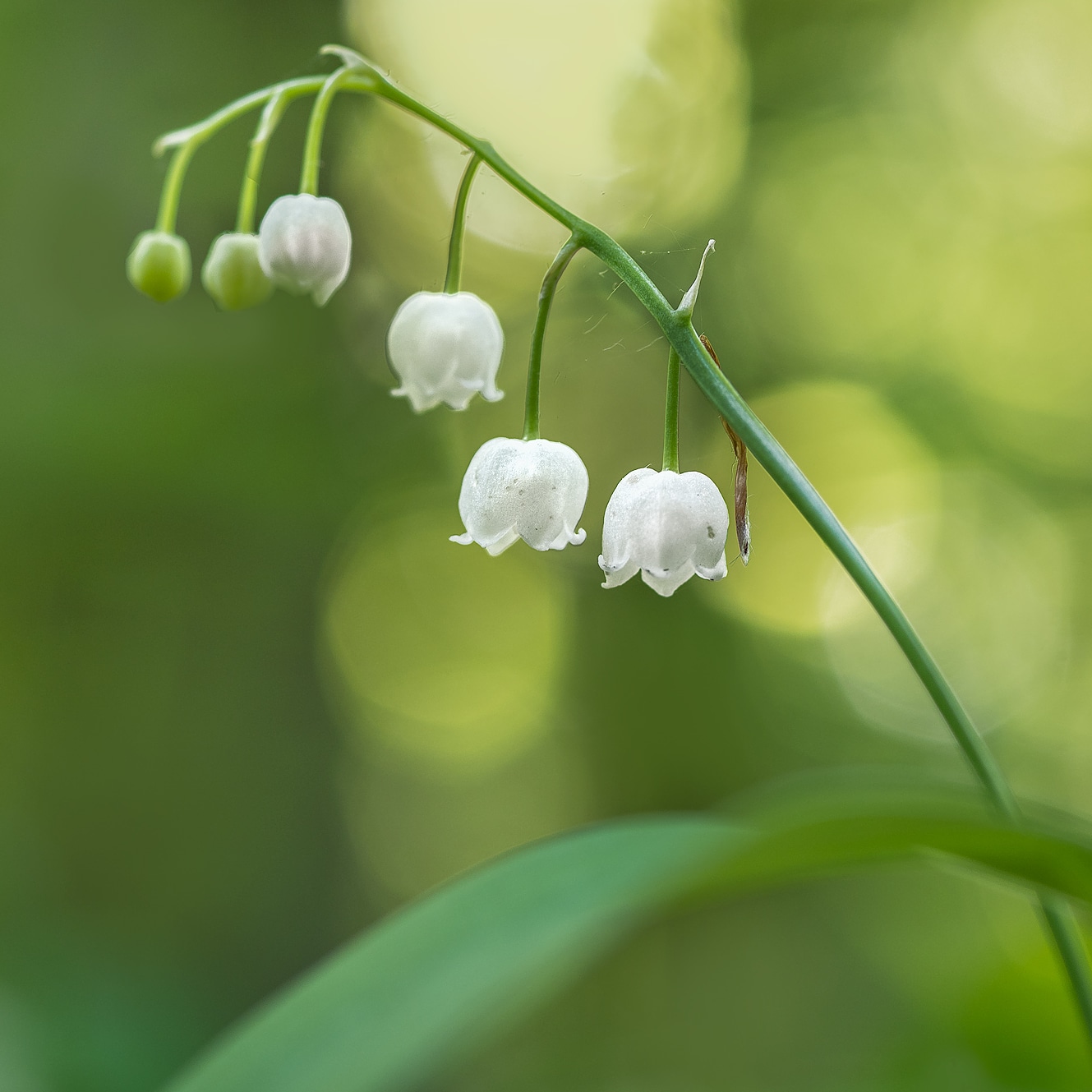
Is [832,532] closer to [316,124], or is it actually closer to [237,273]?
[316,124]

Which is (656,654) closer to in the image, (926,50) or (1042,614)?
(1042,614)

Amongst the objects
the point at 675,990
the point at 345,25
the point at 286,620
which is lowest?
the point at 675,990

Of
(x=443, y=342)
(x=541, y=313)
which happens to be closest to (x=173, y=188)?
(x=443, y=342)

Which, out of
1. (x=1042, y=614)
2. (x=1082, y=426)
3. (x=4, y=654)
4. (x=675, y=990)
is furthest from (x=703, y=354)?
(x=675, y=990)

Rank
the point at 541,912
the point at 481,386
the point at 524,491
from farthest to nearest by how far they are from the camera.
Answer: the point at 481,386
the point at 524,491
the point at 541,912

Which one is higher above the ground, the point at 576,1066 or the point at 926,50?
the point at 926,50

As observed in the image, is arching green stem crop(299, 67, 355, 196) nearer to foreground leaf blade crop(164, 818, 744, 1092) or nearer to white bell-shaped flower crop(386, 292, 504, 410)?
white bell-shaped flower crop(386, 292, 504, 410)
